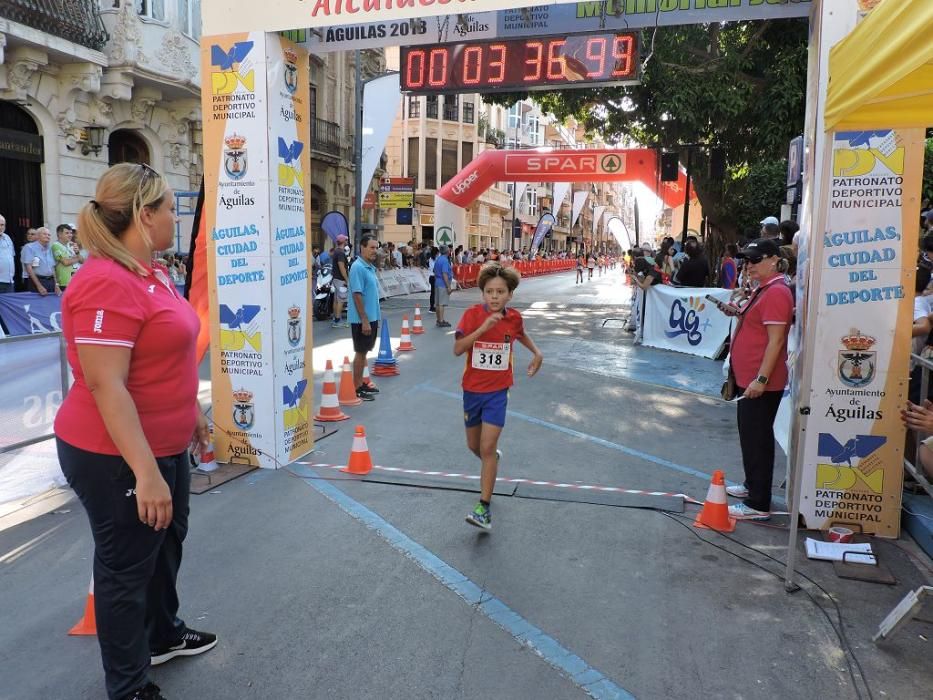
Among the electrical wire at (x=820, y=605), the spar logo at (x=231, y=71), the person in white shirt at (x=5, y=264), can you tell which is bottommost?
the electrical wire at (x=820, y=605)

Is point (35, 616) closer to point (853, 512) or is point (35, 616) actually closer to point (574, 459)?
point (574, 459)

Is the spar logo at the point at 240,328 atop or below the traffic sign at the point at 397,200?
below

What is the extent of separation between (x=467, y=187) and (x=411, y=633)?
19.5 metres

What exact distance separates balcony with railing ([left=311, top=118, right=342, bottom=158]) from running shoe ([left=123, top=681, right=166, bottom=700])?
2842 cm

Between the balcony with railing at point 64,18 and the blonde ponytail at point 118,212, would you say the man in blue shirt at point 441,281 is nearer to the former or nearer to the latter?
the balcony with railing at point 64,18

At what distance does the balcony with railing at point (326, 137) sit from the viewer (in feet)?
97.7

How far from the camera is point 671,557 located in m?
4.28

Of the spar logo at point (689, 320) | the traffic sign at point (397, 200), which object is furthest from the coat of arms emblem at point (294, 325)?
the traffic sign at point (397, 200)

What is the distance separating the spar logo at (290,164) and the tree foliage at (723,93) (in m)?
8.61

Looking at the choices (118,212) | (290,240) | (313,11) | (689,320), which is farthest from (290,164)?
(689,320)

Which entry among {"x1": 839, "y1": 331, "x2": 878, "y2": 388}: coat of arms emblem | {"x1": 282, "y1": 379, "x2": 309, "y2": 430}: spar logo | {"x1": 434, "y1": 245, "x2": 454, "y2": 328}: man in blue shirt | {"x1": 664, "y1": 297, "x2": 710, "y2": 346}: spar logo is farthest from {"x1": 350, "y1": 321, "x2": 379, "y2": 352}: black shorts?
{"x1": 434, "y1": 245, "x2": 454, "y2": 328}: man in blue shirt

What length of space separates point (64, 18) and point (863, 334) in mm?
17099

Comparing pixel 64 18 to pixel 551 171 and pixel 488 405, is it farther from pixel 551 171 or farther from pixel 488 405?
pixel 488 405

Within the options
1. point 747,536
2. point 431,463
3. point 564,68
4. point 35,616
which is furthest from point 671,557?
point 564,68
